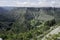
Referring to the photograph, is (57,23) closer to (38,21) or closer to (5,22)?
(38,21)

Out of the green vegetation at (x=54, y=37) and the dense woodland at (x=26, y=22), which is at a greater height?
the dense woodland at (x=26, y=22)

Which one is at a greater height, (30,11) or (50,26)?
(30,11)

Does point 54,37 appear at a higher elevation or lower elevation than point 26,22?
lower

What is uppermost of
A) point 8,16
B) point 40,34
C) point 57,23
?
point 8,16

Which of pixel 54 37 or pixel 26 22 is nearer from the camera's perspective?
pixel 54 37

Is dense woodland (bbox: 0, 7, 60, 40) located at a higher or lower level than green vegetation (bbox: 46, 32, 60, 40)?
higher

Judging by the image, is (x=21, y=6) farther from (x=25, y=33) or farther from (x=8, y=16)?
(x=25, y=33)

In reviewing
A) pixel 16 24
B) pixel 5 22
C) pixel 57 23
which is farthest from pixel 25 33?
pixel 57 23
